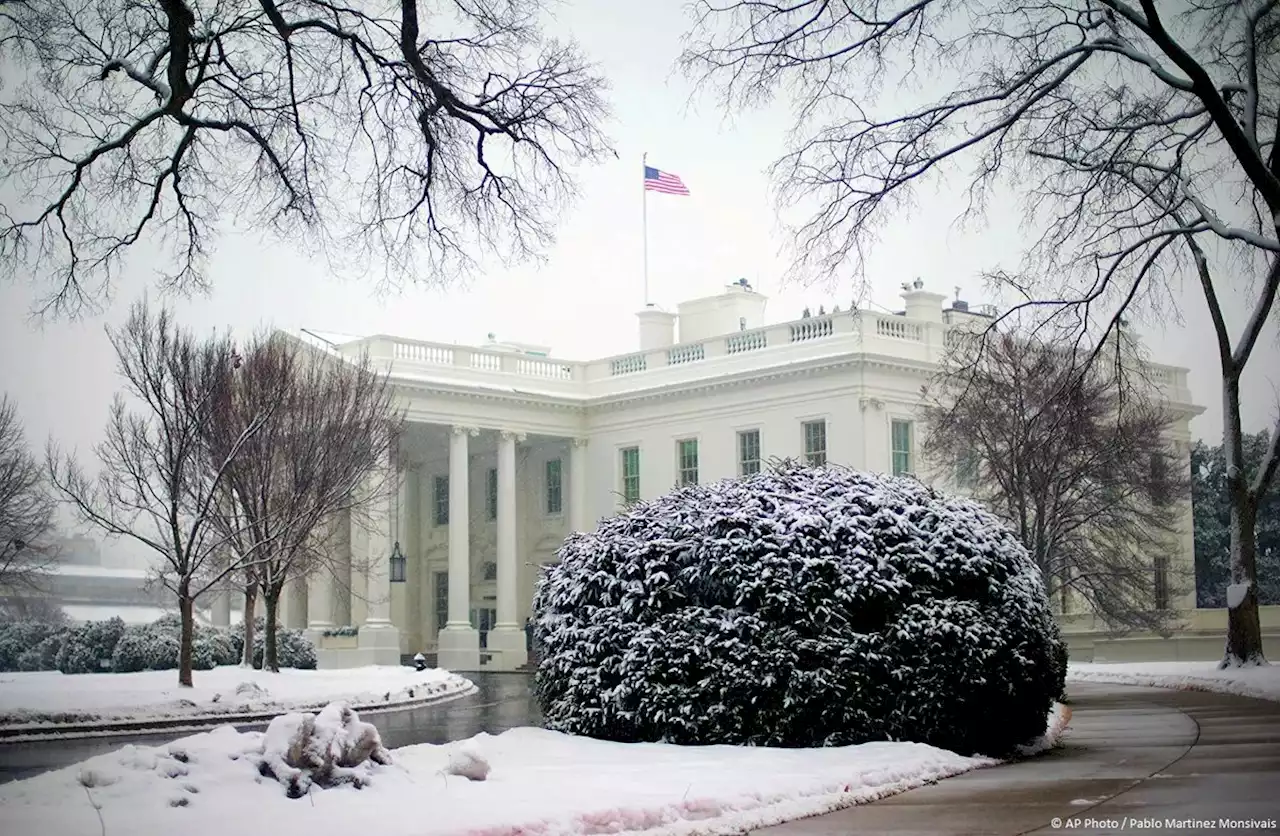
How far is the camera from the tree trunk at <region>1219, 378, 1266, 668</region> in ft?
70.1

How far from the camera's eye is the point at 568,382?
50.0m

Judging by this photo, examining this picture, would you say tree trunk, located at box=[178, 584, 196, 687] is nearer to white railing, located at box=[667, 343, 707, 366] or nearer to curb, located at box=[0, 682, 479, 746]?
curb, located at box=[0, 682, 479, 746]

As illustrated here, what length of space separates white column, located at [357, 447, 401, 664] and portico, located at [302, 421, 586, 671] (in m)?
0.04

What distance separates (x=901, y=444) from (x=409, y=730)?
25.3m

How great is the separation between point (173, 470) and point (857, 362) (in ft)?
72.9

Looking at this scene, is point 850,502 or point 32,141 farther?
point 850,502

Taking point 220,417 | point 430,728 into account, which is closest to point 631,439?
point 220,417

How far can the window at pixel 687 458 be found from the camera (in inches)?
1828

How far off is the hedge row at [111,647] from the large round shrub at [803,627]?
16.7 meters

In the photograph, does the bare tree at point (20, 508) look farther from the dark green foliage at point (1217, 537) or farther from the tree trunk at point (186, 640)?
the dark green foliage at point (1217, 537)

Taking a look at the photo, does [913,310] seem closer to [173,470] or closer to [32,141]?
[173,470]

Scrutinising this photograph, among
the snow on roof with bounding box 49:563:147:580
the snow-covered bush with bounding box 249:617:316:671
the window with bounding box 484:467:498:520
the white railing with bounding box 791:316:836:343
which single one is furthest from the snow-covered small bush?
the window with bounding box 484:467:498:520

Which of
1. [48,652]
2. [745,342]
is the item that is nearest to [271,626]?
[48,652]

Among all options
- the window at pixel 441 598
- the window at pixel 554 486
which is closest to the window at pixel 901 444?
the window at pixel 554 486
